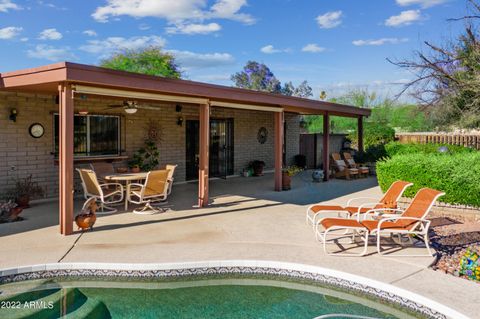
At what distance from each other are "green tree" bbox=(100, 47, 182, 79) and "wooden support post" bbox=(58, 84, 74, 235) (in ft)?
102

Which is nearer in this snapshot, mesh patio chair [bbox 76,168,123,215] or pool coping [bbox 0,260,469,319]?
pool coping [bbox 0,260,469,319]

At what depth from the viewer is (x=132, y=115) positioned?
11.3 metres

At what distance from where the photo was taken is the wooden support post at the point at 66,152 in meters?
6.35

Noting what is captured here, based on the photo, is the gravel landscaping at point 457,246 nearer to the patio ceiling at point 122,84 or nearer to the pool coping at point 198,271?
the pool coping at point 198,271

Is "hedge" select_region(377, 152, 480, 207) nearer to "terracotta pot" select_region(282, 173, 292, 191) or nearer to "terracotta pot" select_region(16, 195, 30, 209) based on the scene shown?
"terracotta pot" select_region(282, 173, 292, 191)

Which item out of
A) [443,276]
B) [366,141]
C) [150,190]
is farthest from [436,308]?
[366,141]

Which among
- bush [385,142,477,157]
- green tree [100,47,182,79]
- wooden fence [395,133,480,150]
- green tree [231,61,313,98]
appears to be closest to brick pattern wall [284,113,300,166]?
bush [385,142,477,157]

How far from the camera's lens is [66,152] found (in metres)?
6.40

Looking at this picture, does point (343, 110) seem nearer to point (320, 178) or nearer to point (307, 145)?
point (320, 178)

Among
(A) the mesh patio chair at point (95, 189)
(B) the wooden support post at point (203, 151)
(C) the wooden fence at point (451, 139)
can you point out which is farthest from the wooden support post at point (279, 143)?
(C) the wooden fence at point (451, 139)

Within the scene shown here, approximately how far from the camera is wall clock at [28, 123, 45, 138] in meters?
9.30

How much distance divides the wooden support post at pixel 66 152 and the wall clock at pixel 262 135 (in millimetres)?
10439

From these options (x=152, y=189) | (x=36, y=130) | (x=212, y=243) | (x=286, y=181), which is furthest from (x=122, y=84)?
(x=286, y=181)

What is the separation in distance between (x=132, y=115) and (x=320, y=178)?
22.5 ft
